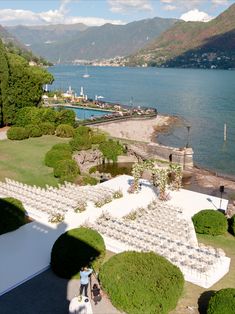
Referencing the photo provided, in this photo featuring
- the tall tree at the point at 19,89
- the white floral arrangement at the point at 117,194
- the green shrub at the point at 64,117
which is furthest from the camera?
the green shrub at the point at 64,117

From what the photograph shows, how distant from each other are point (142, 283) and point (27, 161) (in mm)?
22510

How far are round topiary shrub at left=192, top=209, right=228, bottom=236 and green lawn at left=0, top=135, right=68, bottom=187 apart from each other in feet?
39.2

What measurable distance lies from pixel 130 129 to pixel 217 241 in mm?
41188

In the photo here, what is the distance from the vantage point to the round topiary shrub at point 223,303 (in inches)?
467

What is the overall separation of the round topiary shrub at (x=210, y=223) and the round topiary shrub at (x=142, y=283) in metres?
6.49

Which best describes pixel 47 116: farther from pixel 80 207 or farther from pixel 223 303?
pixel 223 303

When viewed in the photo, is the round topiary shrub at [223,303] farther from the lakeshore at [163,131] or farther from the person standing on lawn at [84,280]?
the lakeshore at [163,131]

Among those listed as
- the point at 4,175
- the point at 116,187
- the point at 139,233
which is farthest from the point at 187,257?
the point at 4,175

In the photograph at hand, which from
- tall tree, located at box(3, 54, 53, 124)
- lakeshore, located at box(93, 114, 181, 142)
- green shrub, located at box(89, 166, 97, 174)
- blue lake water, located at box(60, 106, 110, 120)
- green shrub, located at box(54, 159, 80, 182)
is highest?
tall tree, located at box(3, 54, 53, 124)

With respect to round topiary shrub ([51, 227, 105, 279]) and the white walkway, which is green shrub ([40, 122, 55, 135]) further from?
round topiary shrub ([51, 227, 105, 279])

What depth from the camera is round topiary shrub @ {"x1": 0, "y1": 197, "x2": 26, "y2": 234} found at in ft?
62.8

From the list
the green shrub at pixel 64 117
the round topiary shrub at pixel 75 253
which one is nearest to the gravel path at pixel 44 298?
the round topiary shrub at pixel 75 253

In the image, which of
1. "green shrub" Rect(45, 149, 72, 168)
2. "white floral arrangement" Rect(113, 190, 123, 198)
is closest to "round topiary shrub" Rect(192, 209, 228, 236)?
"white floral arrangement" Rect(113, 190, 123, 198)

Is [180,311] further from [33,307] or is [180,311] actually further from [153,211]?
[153,211]
